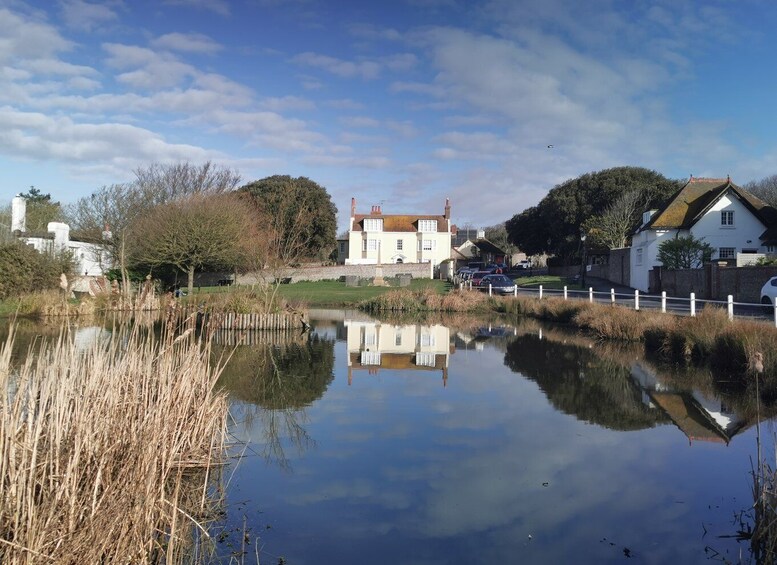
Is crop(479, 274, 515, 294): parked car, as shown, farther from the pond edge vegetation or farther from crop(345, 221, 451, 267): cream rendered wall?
crop(345, 221, 451, 267): cream rendered wall

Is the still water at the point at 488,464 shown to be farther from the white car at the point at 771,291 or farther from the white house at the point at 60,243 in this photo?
the white house at the point at 60,243

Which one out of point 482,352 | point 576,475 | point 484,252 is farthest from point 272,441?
point 484,252

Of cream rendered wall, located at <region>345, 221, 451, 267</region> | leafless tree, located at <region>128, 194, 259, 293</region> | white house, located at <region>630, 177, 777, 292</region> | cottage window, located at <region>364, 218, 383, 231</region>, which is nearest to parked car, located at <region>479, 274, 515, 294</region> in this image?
white house, located at <region>630, 177, 777, 292</region>

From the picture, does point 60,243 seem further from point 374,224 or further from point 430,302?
point 374,224

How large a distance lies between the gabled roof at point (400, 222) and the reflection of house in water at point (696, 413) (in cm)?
5919

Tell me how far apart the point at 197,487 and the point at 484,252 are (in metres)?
81.0

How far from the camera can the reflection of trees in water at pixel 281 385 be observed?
10.2 m

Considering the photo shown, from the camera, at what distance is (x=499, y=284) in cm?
4312

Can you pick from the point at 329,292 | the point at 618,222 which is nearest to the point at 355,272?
the point at 329,292

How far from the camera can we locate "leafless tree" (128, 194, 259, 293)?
3850 cm

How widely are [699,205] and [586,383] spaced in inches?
1289

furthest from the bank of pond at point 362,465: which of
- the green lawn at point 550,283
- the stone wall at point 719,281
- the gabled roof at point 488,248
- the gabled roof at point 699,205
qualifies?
the gabled roof at point 488,248

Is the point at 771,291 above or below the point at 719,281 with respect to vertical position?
below

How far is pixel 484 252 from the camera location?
3428 inches
